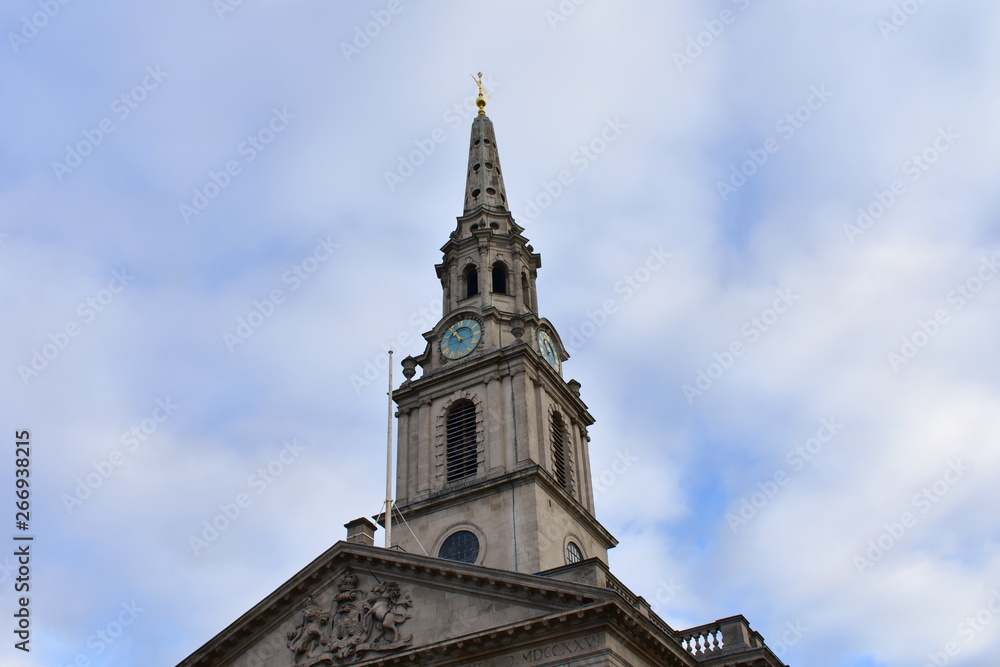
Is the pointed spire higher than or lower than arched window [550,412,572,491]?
higher

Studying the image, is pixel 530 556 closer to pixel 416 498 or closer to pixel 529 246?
pixel 416 498

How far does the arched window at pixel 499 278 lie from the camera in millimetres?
51969

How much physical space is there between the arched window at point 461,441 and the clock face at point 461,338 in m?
2.85

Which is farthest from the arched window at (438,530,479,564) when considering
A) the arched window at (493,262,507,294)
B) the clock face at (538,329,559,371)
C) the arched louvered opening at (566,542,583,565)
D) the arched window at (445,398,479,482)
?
the arched window at (493,262,507,294)

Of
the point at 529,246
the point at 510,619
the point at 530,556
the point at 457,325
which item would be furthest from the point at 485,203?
the point at 510,619

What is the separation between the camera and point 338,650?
3338cm

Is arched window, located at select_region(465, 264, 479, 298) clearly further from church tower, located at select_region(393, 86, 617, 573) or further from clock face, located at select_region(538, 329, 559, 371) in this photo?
clock face, located at select_region(538, 329, 559, 371)

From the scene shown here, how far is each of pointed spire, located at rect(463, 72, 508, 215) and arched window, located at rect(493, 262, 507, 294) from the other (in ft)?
13.1

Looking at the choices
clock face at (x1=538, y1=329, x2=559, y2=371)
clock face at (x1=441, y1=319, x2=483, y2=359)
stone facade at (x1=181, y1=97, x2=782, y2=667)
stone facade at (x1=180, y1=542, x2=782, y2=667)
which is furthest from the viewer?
clock face at (x1=538, y1=329, x2=559, y2=371)

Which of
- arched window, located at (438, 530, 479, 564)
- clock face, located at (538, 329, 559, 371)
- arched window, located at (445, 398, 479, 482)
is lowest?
arched window, located at (438, 530, 479, 564)

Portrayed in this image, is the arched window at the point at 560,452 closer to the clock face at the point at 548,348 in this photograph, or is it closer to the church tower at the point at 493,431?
the church tower at the point at 493,431

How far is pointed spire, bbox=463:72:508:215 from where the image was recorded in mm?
55906

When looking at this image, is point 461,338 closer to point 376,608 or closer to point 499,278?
point 499,278

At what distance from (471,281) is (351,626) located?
22548 mm
